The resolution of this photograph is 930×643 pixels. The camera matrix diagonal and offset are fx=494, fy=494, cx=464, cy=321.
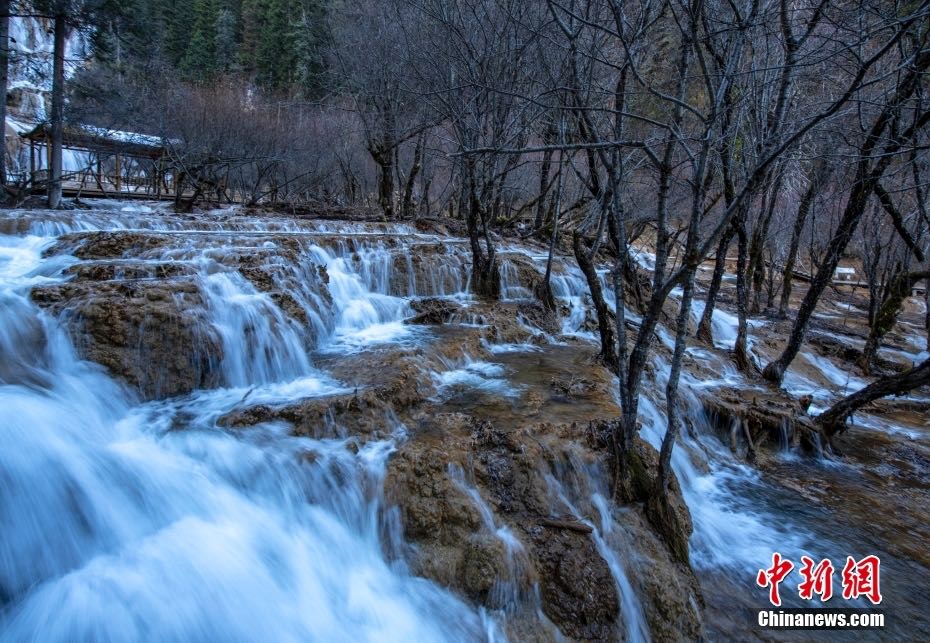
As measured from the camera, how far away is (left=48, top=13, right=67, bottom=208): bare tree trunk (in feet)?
43.1

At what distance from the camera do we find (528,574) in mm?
3314

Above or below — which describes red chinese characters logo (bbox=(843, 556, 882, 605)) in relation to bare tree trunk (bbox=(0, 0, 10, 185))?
below

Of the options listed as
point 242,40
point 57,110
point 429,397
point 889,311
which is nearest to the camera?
point 429,397

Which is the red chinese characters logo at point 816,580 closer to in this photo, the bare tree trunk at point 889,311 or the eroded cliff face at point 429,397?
the eroded cliff face at point 429,397

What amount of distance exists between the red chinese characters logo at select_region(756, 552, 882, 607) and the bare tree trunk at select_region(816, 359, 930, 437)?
79.6 inches

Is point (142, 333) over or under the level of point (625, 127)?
under

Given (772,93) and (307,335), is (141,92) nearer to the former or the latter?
(307,335)

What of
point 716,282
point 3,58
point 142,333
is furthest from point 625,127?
point 3,58

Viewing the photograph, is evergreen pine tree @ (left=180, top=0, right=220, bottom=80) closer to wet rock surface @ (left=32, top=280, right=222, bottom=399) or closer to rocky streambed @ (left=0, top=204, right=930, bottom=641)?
wet rock surface @ (left=32, top=280, right=222, bottom=399)

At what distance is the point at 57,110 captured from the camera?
13078 mm

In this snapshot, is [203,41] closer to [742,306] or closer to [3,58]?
[3,58]

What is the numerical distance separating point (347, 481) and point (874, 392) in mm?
5869

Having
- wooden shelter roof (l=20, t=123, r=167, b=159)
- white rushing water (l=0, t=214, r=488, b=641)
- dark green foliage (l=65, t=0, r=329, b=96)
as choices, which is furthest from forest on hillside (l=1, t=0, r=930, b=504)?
dark green foliage (l=65, t=0, r=329, b=96)

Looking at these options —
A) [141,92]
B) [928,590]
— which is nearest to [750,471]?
[928,590]
